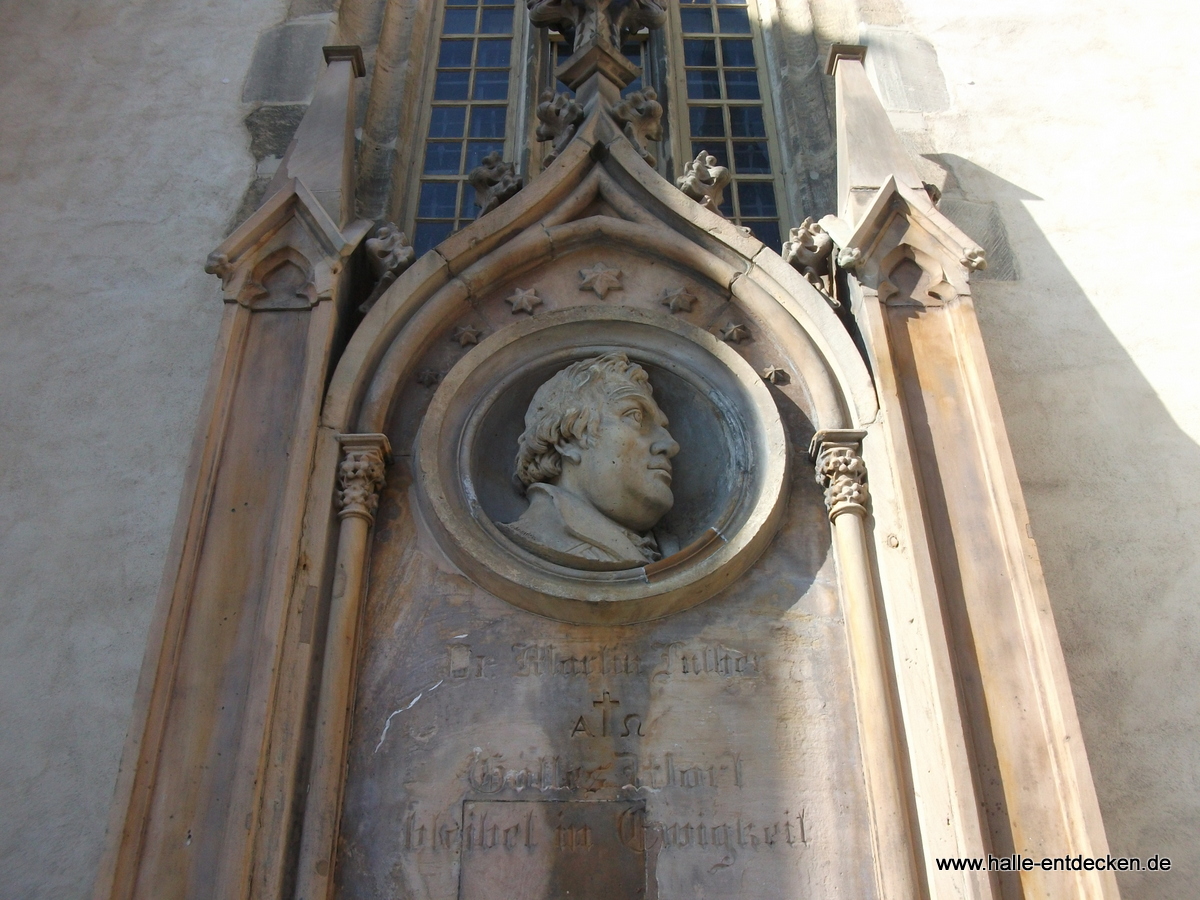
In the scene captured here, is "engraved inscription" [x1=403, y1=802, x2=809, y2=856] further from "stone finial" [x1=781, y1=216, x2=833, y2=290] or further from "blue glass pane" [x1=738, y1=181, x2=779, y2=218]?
"blue glass pane" [x1=738, y1=181, x2=779, y2=218]

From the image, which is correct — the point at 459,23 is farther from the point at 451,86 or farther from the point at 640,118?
the point at 640,118

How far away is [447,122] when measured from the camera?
8031mm

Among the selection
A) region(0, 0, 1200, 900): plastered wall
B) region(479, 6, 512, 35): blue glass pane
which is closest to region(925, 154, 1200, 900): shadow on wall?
region(0, 0, 1200, 900): plastered wall

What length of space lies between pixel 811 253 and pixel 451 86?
145 inches

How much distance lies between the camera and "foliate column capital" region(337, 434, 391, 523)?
479 cm

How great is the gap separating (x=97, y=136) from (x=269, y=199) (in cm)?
240

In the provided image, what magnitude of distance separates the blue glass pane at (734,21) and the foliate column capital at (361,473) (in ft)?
16.4

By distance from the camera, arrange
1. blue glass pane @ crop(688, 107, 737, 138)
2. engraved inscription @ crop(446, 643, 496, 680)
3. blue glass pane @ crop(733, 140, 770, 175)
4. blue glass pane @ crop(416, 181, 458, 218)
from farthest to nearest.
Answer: blue glass pane @ crop(688, 107, 737, 138) < blue glass pane @ crop(733, 140, 770, 175) < blue glass pane @ crop(416, 181, 458, 218) < engraved inscription @ crop(446, 643, 496, 680)

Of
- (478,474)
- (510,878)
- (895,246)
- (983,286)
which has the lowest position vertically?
(510,878)

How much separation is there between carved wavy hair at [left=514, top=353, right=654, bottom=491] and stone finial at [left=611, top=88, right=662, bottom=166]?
4.04ft

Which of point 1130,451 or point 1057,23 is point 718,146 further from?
point 1130,451

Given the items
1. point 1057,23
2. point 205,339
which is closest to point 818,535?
point 205,339

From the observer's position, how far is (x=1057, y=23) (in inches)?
313

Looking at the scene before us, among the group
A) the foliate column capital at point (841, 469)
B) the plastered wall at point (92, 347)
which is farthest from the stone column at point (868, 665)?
the plastered wall at point (92, 347)
